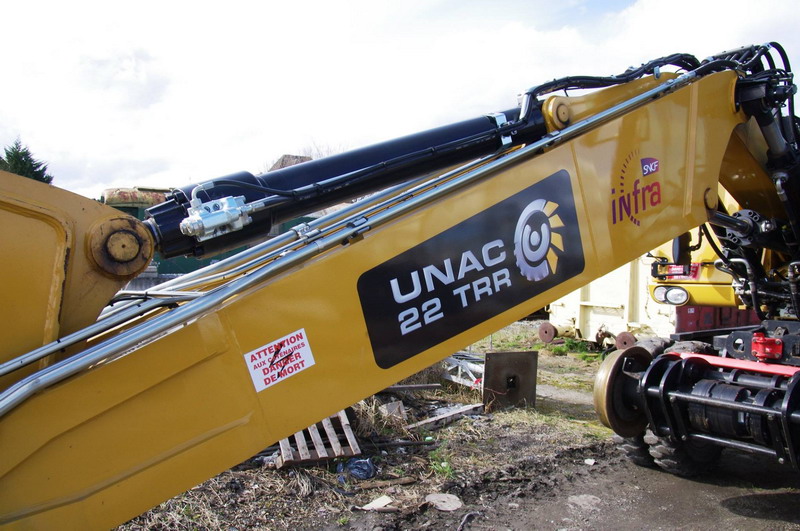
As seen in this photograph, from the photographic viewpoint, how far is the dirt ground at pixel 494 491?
435cm

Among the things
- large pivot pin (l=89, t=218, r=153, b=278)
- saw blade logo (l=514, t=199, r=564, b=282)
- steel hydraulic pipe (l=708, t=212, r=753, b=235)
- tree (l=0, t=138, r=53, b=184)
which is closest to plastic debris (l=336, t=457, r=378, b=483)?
saw blade logo (l=514, t=199, r=564, b=282)

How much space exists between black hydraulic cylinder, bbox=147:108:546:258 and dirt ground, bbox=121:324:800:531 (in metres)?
2.64

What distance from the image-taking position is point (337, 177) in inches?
101

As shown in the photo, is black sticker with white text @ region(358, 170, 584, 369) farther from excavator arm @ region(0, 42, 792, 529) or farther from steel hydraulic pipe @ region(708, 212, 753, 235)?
steel hydraulic pipe @ region(708, 212, 753, 235)

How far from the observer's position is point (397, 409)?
632 centimetres

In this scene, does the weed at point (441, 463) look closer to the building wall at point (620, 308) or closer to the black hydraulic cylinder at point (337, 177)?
the black hydraulic cylinder at point (337, 177)

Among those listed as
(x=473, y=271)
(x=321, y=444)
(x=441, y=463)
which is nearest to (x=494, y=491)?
(x=441, y=463)

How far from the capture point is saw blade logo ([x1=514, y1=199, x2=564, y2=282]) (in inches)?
101

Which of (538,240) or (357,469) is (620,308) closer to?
(357,469)

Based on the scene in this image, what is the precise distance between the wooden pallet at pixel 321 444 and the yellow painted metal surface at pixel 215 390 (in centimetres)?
317

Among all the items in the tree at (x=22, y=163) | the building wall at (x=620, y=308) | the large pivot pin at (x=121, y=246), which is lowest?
the building wall at (x=620, y=308)

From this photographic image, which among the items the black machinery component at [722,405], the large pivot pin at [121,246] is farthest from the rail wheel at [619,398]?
the large pivot pin at [121,246]

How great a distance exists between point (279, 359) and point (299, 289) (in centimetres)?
24

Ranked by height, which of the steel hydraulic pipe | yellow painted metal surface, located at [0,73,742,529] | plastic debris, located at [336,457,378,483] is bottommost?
plastic debris, located at [336,457,378,483]
